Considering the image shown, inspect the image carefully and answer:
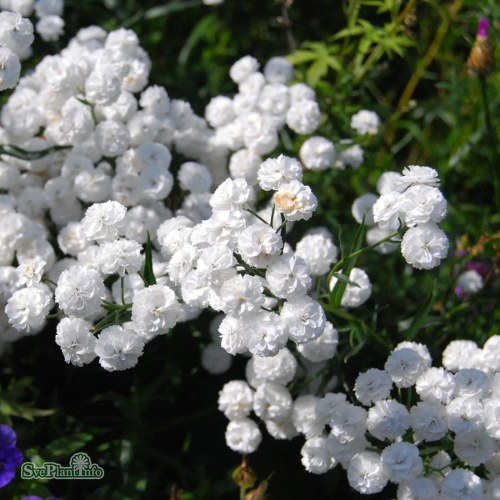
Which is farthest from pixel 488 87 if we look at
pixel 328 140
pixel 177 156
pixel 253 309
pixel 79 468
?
pixel 79 468

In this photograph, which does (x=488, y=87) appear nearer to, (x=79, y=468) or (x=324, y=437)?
(x=324, y=437)

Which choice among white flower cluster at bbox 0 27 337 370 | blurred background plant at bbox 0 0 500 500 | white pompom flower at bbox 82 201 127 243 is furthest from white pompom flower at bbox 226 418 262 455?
white pompom flower at bbox 82 201 127 243

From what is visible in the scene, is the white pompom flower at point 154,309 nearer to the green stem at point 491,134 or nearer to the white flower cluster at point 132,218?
the white flower cluster at point 132,218

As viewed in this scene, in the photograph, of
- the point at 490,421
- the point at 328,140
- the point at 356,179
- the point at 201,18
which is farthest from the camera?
the point at 201,18

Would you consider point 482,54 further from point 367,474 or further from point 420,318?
point 367,474

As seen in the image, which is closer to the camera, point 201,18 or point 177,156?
point 177,156
